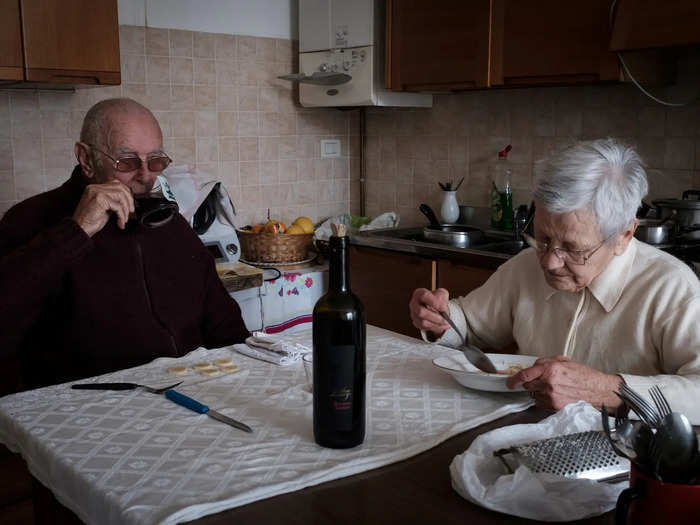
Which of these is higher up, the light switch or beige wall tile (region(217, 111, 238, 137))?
beige wall tile (region(217, 111, 238, 137))

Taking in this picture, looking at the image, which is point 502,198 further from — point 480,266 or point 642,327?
point 642,327

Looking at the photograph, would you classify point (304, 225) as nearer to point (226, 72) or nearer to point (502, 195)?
point (226, 72)

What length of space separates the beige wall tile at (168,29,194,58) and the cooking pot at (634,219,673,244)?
227 cm

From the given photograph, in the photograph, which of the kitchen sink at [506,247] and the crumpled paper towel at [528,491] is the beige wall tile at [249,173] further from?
the crumpled paper towel at [528,491]

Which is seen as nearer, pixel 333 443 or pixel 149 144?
pixel 333 443

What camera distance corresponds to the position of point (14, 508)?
2688 mm

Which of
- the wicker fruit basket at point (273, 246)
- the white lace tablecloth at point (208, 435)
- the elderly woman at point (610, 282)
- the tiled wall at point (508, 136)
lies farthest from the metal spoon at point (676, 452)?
the wicker fruit basket at point (273, 246)

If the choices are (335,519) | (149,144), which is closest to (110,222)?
(149,144)

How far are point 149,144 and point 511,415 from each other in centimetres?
131

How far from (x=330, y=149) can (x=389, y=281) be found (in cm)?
112

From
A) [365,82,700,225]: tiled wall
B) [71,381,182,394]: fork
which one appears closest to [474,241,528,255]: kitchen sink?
[365,82,700,225]: tiled wall

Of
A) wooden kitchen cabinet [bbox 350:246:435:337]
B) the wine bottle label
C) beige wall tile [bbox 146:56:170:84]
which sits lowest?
wooden kitchen cabinet [bbox 350:246:435:337]

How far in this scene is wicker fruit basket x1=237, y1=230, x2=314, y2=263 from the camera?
367 centimetres

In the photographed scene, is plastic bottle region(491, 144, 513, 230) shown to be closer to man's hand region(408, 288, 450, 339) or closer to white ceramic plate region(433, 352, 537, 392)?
man's hand region(408, 288, 450, 339)
